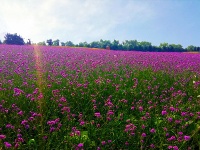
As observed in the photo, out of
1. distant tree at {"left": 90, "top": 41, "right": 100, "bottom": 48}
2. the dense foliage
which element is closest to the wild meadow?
the dense foliage

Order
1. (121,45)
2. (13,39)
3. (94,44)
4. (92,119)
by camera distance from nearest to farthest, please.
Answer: (92,119) < (13,39) < (121,45) < (94,44)

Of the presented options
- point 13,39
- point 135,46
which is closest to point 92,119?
point 13,39

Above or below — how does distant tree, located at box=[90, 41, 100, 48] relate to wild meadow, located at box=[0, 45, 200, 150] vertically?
above

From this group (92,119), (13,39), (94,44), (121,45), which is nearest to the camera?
(92,119)

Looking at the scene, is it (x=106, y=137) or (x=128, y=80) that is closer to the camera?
(x=106, y=137)

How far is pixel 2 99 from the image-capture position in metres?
4.42

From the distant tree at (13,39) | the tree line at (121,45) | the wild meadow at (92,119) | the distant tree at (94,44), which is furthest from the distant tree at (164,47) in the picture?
the wild meadow at (92,119)

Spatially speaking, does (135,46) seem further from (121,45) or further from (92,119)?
(92,119)

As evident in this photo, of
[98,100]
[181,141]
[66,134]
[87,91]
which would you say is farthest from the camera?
[87,91]

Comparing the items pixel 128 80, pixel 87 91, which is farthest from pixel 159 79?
pixel 87 91

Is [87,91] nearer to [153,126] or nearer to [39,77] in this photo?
[39,77]

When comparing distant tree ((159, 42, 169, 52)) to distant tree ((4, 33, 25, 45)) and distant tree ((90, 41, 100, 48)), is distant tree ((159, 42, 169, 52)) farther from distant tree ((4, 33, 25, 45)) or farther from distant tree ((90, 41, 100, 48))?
distant tree ((4, 33, 25, 45))

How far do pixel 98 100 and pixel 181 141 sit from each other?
2102mm

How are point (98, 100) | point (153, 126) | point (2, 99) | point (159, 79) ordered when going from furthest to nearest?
1. point (159, 79)
2. point (98, 100)
3. point (2, 99)
4. point (153, 126)
